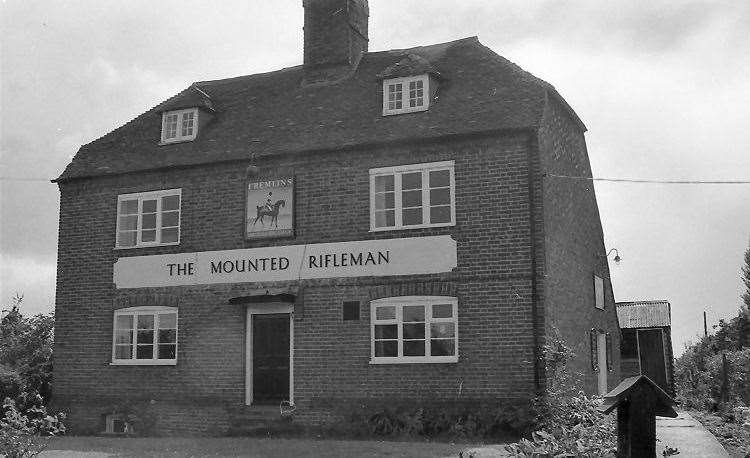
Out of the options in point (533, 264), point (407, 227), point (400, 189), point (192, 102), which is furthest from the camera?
point (192, 102)

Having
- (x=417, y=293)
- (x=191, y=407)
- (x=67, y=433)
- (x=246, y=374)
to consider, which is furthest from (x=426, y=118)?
(x=67, y=433)

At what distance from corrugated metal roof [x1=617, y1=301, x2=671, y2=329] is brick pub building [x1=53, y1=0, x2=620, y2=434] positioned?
36.2 feet

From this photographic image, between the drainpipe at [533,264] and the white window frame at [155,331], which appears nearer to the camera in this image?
the drainpipe at [533,264]

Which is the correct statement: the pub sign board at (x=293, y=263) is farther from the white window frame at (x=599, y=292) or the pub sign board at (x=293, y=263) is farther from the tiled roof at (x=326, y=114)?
the white window frame at (x=599, y=292)

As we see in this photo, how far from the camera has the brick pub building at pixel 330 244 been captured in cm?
1725

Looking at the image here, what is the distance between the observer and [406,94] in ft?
63.0

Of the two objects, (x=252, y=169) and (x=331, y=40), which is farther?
(x=331, y=40)

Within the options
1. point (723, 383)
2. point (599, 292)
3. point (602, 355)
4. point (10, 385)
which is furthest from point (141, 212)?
point (723, 383)

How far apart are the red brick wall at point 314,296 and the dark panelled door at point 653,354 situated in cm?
1777

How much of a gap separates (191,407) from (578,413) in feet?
27.6

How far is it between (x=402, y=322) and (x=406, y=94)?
5.12 metres

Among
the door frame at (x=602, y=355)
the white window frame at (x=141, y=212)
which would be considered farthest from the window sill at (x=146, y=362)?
the door frame at (x=602, y=355)

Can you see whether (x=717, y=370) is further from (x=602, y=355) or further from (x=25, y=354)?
(x=25, y=354)

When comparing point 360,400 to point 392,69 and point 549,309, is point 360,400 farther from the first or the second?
point 392,69
